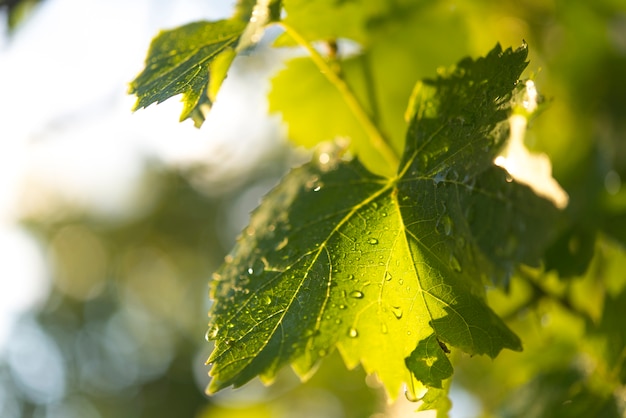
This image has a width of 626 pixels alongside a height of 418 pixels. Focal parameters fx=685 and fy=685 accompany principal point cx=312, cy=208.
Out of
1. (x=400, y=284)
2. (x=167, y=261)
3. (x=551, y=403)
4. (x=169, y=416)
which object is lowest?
(x=169, y=416)

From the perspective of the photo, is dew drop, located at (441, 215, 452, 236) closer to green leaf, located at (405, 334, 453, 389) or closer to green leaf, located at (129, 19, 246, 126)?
green leaf, located at (405, 334, 453, 389)

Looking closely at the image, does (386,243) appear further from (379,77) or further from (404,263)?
(379,77)

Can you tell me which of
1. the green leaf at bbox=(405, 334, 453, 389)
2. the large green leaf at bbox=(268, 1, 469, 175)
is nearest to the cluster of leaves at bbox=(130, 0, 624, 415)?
the green leaf at bbox=(405, 334, 453, 389)

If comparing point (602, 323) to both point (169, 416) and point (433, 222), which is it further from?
point (169, 416)

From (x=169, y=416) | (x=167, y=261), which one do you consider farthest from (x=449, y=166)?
(x=169, y=416)

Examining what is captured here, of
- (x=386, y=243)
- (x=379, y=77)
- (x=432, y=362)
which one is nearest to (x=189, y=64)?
(x=386, y=243)

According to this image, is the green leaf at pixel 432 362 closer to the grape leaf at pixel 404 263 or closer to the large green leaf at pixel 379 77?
the grape leaf at pixel 404 263

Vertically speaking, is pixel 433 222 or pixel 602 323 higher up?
pixel 433 222
